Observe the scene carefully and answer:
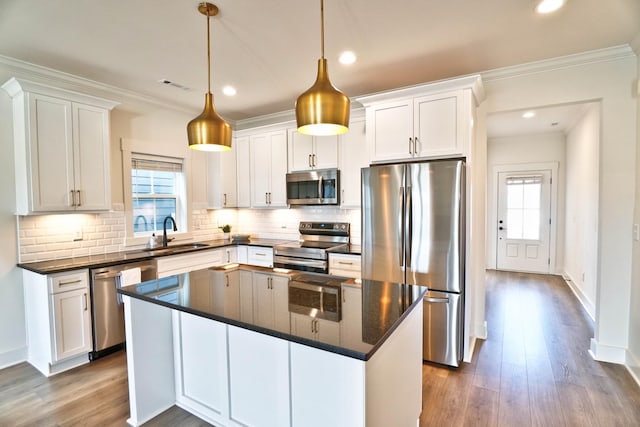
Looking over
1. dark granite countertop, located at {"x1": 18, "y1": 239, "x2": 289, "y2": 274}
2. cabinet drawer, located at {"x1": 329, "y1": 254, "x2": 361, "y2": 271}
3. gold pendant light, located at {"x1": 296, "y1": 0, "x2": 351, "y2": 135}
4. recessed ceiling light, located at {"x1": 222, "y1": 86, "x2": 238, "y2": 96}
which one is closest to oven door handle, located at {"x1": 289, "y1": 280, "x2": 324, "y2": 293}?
gold pendant light, located at {"x1": 296, "y1": 0, "x2": 351, "y2": 135}

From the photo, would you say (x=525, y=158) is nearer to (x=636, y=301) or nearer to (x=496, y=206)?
(x=496, y=206)

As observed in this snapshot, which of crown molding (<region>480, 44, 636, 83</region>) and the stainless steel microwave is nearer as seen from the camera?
crown molding (<region>480, 44, 636, 83</region>)

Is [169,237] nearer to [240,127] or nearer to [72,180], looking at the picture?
[72,180]

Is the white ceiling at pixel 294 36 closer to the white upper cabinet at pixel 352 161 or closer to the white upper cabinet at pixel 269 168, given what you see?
the white upper cabinet at pixel 352 161

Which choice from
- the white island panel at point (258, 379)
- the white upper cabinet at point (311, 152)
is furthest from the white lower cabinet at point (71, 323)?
the white upper cabinet at point (311, 152)

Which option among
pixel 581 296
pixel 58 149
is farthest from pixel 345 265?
pixel 581 296

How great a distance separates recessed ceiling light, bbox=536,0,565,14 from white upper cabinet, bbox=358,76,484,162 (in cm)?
61

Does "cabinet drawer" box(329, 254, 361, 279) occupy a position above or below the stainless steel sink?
below

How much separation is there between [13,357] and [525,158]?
8052mm

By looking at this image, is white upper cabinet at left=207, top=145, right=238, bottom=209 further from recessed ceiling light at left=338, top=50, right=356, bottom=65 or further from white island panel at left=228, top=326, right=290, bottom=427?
white island panel at left=228, top=326, right=290, bottom=427

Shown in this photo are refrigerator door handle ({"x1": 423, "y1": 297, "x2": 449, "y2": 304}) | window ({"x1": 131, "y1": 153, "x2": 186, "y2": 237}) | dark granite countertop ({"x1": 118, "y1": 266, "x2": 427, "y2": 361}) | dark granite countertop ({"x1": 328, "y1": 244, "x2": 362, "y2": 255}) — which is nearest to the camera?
dark granite countertop ({"x1": 118, "y1": 266, "x2": 427, "y2": 361})

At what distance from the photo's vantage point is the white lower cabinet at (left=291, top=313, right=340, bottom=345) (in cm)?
124

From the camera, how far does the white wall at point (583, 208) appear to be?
3.96 m

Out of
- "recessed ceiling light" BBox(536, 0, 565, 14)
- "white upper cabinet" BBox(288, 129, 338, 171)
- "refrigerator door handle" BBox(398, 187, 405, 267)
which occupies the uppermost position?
"recessed ceiling light" BBox(536, 0, 565, 14)
